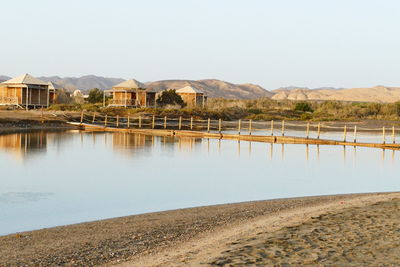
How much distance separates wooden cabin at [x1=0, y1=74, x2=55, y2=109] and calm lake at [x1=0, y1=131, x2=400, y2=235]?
40.6 feet

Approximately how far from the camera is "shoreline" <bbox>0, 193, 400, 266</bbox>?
21.3 feet

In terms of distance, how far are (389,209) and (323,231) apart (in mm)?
2324

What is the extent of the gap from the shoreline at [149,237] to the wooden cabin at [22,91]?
33387 mm

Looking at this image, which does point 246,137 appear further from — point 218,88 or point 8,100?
point 218,88

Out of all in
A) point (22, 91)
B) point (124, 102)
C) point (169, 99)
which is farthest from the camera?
point (169, 99)

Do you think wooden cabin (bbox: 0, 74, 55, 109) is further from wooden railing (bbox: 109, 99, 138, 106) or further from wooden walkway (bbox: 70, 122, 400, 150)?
wooden railing (bbox: 109, 99, 138, 106)

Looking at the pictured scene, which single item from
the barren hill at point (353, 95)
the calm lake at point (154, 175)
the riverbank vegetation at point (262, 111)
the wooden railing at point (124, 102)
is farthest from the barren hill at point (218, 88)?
the calm lake at point (154, 175)

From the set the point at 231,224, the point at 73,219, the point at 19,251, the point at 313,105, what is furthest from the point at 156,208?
the point at 313,105

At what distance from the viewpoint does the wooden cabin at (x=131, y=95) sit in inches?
1878

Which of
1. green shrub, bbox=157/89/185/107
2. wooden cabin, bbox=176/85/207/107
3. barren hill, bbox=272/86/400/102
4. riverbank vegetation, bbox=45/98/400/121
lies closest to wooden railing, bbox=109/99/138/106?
riverbank vegetation, bbox=45/98/400/121

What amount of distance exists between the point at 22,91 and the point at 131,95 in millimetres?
10372

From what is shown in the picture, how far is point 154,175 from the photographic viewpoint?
1758 cm

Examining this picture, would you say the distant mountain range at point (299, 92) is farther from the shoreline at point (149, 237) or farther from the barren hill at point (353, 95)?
the shoreline at point (149, 237)

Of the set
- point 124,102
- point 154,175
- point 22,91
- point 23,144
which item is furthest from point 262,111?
point 154,175
